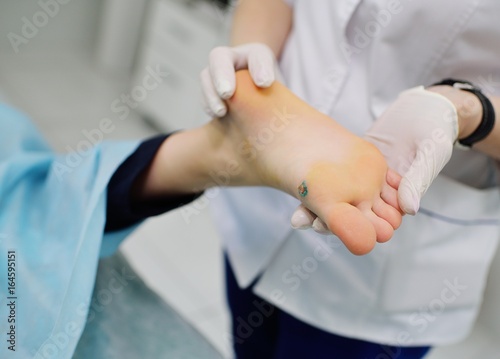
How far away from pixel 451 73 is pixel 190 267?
1204mm

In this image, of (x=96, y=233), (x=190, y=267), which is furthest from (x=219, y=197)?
(x=190, y=267)

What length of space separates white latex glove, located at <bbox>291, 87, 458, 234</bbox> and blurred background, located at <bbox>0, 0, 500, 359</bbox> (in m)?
0.88

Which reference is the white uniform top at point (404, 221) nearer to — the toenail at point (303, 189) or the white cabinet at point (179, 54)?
the toenail at point (303, 189)

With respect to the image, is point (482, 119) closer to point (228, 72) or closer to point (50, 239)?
point (228, 72)

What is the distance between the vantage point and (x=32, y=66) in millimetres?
2564

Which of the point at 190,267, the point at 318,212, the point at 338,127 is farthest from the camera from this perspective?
the point at 190,267

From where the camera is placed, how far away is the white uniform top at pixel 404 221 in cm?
64

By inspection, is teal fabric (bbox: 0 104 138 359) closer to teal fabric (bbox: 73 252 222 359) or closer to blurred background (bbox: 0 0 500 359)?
teal fabric (bbox: 73 252 222 359)

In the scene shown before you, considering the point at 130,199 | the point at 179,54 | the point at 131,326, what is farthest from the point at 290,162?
the point at 179,54

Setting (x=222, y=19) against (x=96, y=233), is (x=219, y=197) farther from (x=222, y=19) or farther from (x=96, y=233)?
(x=222, y=19)

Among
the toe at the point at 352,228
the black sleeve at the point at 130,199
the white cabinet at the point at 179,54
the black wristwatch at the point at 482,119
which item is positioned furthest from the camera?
the white cabinet at the point at 179,54

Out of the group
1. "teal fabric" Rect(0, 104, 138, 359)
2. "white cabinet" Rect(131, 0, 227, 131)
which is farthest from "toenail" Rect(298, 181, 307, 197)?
"white cabinet" Rect(131, 0, 227, 131)

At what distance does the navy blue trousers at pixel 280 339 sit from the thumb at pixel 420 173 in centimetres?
35

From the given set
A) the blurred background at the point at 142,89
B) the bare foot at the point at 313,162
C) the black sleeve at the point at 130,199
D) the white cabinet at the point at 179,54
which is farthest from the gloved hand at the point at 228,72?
the white cabinet at the point at 179,54
